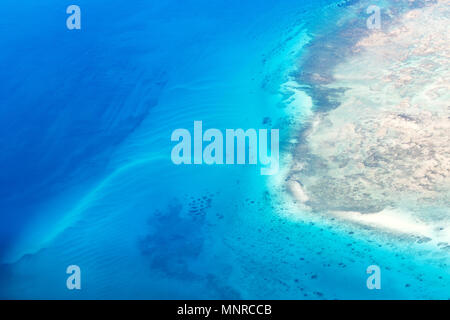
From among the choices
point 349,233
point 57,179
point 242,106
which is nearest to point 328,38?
point 242,106

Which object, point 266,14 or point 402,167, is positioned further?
point 266,14

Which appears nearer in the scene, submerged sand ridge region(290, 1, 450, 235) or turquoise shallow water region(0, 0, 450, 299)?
turquoise shallow water region(0, 0, 450, 299)

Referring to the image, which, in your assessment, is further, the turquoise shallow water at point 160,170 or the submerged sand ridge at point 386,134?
the submerged sand ridge at point 386,134

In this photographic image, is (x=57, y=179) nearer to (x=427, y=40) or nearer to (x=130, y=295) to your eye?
(x=130, y=295)
